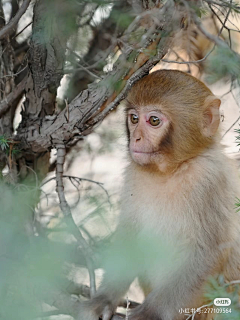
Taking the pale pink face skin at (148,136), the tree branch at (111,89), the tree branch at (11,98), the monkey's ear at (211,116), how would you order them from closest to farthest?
the tree branch at (111,89)
the pale pink face skin at (148,136)
the monkey's ear at (211,116)
the tree branch at (11,98)

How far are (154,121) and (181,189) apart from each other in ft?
1.70

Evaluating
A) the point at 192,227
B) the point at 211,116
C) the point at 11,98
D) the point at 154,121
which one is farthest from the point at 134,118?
the point at 11,98

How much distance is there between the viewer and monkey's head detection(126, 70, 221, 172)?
10.9 feet

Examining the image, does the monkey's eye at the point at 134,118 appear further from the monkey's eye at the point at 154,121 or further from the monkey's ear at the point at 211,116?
the monkey's ear at the point at 211,116

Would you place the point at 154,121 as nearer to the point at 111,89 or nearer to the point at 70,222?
the point at 111,89

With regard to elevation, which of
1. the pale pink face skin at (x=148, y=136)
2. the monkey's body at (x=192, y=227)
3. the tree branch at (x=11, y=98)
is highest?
the tree branch at (x=11, y=98)

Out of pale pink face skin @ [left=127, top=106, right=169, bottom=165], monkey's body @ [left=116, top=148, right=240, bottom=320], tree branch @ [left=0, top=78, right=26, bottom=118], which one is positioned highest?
tree branch @ [left=0, top=78, right=26, bottom=118]

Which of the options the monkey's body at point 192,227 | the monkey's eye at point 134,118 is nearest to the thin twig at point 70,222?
the monkey's body at point 192,227

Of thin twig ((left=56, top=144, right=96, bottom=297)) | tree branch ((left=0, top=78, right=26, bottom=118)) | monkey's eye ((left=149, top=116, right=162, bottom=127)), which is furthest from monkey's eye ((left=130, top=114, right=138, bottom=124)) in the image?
tree branch ((left=0, top=78, right=26, bottom=118))

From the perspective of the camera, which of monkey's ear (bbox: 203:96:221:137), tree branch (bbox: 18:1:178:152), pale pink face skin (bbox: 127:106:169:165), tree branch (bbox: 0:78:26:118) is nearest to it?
tree branch (bbox: 18:1:178:152)

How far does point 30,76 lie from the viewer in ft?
12.7

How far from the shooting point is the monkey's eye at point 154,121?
11.0 ft

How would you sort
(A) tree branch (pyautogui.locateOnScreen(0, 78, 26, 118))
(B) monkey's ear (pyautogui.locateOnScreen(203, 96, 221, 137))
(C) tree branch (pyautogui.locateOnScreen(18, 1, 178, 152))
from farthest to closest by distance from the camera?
(A) tree branch (pyautogui.locateOnScreen(0, 78, 26, 118)) < (B) monkey's ear (pyautogui.locateOnScreen(203, 96, 221, 137)) < (C) tree branch (pyautogui.locateOnScreen(18, 1, 178, 152))

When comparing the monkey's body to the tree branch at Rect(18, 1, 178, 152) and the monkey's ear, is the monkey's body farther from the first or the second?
the tree branch at Rect(18, 1, 178, 152)
